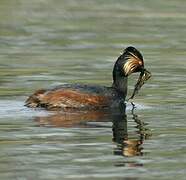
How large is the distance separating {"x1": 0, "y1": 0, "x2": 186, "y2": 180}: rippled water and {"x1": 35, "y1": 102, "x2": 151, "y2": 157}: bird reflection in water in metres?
0.02

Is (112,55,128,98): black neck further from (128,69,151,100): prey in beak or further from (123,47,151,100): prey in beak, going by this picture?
(128,69,151,100): prey in beak

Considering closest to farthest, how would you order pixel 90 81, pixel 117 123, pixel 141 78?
1. pixel 117 123
2. pixel 141 78
3. pixel 90 81

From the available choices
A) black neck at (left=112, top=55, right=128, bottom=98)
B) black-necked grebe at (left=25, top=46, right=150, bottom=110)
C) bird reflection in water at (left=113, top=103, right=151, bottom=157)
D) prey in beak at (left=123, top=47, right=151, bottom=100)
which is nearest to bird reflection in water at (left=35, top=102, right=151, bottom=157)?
bird reflection in water at (left=113, top=103, right=151, bottom=157)

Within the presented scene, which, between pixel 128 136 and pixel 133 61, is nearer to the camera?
pixel 128 136

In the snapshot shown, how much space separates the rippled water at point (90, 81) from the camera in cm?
1198

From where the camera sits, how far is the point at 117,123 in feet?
50.1

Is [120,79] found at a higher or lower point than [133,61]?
lower

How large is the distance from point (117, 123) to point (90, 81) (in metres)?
4.37

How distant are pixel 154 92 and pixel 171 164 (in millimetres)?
6532

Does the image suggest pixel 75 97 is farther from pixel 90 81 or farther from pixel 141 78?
pixel 90 81

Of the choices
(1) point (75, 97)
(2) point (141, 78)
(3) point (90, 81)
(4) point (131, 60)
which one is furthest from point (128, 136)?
(3) point (90, 81)

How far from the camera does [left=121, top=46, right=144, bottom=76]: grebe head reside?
56.1 ft

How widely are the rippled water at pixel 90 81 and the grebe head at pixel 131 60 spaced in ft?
1.97

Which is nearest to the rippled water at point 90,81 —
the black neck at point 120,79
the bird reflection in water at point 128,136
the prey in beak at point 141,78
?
the bird reflection in water at point 128,136
